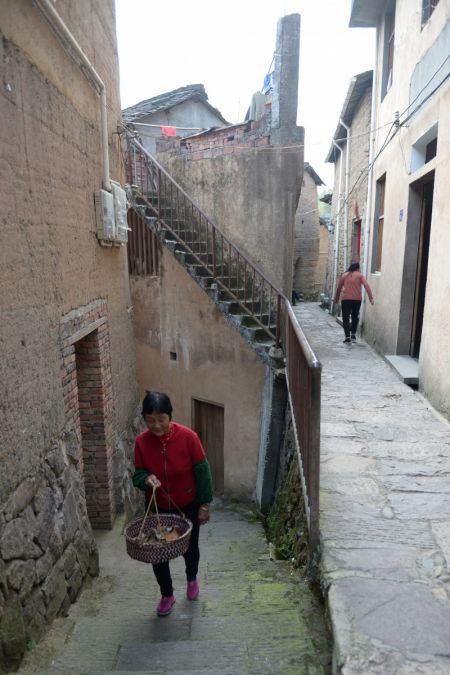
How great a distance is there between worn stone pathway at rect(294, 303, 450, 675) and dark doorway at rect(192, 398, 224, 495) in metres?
2.64

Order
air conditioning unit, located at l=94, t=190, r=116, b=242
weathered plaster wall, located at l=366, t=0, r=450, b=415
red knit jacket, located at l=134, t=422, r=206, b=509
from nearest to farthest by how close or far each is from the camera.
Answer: red knit jacket, located at l=134, t=422, r=206, b=509 → air conditioning unit, located at l=94, t=190, r=116, b=242 → weathered plaster wall, located at l=366, t=0, r=450, b=415

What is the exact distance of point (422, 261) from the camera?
260 inches

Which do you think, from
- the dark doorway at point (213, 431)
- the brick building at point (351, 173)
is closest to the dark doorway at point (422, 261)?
the brick building at point (351, 173)

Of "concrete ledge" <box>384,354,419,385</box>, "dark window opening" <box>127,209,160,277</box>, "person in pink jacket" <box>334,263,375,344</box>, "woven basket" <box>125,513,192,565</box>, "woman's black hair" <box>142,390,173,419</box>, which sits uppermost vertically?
"dark window opening" <box>127,209,160,277</box>

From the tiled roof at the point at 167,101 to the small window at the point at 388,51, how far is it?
243 inches

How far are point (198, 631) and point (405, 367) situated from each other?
15.8ft

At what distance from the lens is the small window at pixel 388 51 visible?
793cm

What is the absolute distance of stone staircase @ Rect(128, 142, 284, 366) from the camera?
6609 mm

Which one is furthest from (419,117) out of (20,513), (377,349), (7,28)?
(20,513)

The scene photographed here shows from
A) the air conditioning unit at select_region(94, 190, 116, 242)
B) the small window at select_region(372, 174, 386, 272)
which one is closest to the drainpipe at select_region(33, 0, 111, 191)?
the air conditioning unit at select_region(94, 190, 116, 242)

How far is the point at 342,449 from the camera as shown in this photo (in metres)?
4.15

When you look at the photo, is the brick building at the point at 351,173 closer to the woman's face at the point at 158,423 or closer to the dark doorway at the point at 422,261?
the dark doorway at the point at 422,261

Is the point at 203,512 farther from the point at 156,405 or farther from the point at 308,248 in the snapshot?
the point at 308,248

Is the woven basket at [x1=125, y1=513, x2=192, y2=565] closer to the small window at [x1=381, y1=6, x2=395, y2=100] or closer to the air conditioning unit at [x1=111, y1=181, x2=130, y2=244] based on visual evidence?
the air conditioning unit at [x1=111, y1=181, x2=130, y2=244]
